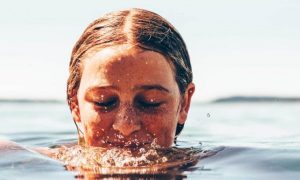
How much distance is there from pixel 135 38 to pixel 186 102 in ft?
2.56

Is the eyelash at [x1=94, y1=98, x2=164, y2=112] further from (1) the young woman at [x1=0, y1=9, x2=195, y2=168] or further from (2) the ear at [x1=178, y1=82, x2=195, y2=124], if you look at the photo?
(2) the ear at [x1=178, y1=82, x2=195, y2=124]

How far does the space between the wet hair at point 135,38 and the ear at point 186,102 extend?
8 cm

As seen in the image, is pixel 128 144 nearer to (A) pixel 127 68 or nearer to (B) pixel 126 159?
(B) pixel 126 159

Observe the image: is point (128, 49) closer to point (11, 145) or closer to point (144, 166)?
point (144, 166)

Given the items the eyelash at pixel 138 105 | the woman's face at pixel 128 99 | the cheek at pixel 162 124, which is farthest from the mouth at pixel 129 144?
the eyelash at pixel 138 105

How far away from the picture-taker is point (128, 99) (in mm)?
3807

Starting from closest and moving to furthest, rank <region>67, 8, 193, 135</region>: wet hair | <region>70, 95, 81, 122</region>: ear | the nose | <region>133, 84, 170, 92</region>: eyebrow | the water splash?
the water splash < the nose < <region>133, 84, 170, 92</region>: eyebrow < <region>67, 8, 193, 135</region>: wet hair < <region>70, 95, 81, 122</region>: ear

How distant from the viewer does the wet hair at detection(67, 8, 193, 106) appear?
416cm

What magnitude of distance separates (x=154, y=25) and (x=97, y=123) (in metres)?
0.99

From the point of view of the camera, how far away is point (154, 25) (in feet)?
14.4

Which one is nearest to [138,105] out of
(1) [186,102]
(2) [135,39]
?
(2) [135,39]

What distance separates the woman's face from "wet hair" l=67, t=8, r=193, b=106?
4.4 inches

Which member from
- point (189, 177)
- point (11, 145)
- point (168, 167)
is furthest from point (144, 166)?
point (11, 145)

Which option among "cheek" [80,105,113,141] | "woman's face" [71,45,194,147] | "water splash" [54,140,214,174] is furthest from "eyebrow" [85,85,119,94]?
"water splash" [54,140,214,174]
